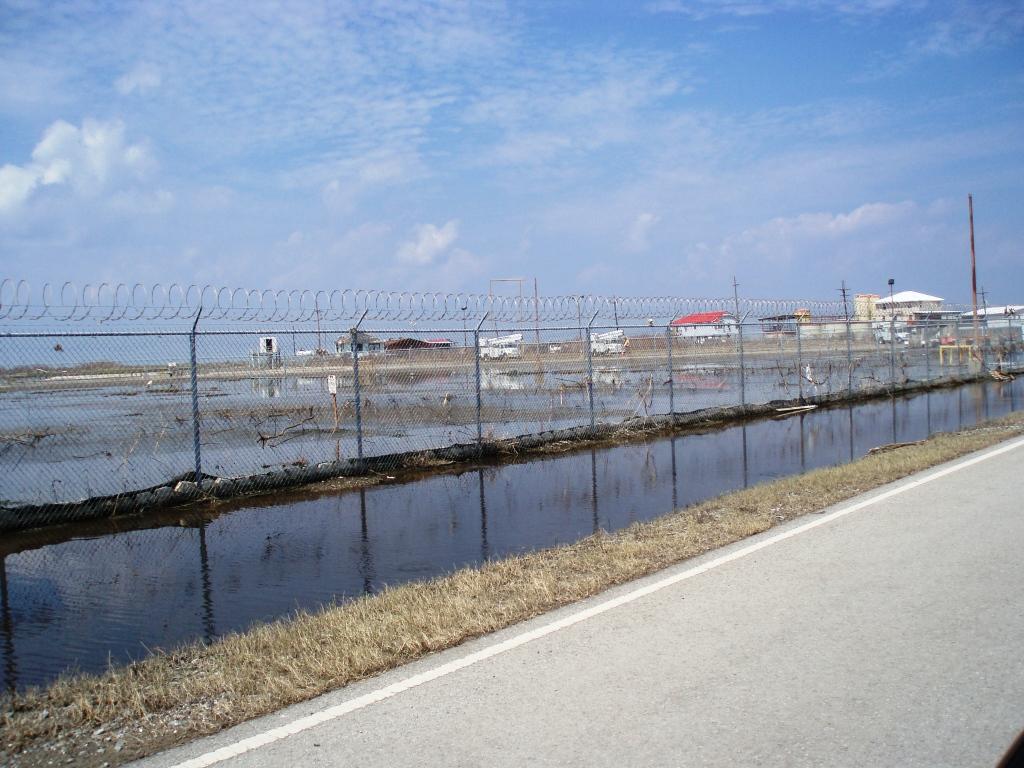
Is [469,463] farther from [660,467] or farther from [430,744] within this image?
[430,744]

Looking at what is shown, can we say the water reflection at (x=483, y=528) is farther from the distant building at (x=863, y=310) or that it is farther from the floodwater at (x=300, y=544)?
the distant building at (x=863, y=310)

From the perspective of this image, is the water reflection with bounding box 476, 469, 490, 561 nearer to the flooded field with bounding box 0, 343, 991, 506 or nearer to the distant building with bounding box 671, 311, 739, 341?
the flooded field with bounding box 0, 343, 991, 506

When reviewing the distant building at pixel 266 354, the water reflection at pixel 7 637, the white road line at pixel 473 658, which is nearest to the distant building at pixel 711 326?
the distant building at pixel 266 354

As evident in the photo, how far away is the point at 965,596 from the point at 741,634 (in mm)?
1781

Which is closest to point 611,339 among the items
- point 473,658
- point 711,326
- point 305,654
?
point 711,326

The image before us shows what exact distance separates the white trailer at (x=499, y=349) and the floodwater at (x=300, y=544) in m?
3.12

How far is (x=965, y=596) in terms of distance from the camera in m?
5.95

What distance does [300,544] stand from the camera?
30.4 feet

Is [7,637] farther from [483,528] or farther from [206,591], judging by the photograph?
[483,528]

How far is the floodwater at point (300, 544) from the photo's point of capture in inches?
266

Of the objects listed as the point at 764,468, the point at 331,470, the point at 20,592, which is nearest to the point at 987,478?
the point at 764,468

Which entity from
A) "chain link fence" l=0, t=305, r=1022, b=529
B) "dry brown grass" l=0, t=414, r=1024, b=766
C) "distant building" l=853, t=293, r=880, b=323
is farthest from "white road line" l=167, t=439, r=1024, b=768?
"distant building" l=853, t=293, r=880, b=323

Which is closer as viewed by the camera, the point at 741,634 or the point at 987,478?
the point at 741,634

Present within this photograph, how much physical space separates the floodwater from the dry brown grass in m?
0.89
